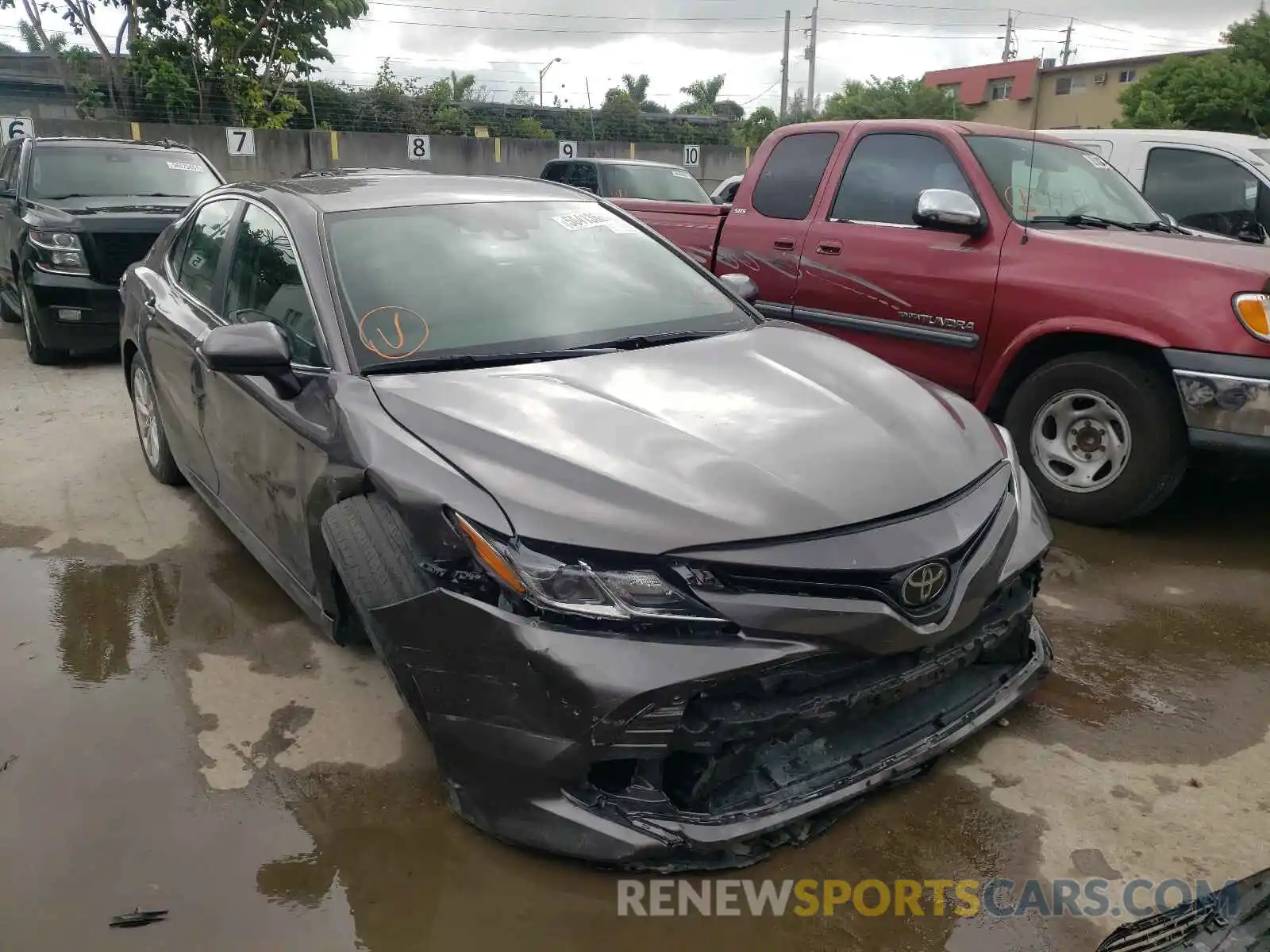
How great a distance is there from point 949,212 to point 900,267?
419mm

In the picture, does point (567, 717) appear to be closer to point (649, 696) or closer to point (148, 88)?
Answer: point (649, 696)

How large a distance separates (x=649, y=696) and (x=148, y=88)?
21.5 metres

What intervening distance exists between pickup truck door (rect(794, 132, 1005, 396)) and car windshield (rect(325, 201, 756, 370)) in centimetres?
168

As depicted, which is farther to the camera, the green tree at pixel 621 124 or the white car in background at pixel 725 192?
the green tree at pixel 621 124

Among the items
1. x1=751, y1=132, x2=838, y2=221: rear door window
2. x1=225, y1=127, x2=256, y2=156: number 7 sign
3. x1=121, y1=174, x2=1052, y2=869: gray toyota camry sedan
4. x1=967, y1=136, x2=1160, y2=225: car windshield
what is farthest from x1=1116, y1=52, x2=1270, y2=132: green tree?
x1=121, y1=174, x2=1052, y2=869: gray toyota camry sedan

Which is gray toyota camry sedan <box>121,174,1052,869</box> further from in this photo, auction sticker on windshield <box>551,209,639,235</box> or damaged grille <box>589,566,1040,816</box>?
auction sticker on windshield <box>551,209,639,235</box>

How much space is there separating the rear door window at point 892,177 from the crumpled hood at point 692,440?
2.39 meters

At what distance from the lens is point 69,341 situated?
7.42 metres

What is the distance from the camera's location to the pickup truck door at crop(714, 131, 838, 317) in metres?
5.68

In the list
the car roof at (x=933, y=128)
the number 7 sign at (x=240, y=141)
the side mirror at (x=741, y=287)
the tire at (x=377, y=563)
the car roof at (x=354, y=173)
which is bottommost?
the tire at (x=377, y=563)

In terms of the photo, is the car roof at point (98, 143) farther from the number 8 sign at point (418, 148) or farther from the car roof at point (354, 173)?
the number 8 sign at point (418, 148)

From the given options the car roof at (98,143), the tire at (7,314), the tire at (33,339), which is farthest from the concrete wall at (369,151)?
the tire at (33,339)

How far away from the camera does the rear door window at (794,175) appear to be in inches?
225

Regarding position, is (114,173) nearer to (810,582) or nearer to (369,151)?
(810,582)
